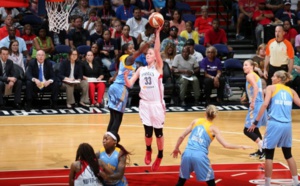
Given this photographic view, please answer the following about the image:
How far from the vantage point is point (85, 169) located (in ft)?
28.5

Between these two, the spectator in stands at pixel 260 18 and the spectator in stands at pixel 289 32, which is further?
the spectator in stands at pixel 260 18

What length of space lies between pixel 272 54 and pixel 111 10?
568 centimetres

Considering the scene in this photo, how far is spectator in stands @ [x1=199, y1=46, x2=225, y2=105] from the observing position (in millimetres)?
18016

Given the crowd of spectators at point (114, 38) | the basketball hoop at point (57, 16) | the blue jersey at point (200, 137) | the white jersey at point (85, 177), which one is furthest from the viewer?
the crowd of spectators at point (114, 38)

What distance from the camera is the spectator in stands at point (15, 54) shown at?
1742cm

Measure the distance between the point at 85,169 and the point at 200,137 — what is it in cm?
184

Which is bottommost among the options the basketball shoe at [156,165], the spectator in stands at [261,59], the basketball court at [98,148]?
the basketball court at [98,148]

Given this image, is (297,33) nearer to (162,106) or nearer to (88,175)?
(162,106)

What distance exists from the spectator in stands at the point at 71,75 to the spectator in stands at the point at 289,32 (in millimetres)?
5945

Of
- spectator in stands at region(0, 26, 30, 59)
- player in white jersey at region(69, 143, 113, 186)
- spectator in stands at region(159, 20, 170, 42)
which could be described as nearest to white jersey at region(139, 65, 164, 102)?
player in white jersey at region(69, 143, 113, 186)

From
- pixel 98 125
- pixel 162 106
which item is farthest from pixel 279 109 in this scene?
pixel 98 125

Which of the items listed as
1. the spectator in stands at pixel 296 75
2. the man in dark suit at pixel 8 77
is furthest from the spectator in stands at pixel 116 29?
the spectator in stands at pixel 296 75

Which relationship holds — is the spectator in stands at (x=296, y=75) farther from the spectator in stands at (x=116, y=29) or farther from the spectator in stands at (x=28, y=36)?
the spectator in stands at (x=28, y=36)

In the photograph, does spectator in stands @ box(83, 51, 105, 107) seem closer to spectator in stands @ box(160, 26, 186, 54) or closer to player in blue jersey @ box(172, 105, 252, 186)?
spectator in stands @ box(160, 26, 186, 54)
